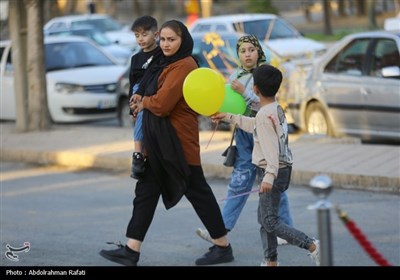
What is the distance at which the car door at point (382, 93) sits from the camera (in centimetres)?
1225

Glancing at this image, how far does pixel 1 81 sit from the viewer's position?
17453mm

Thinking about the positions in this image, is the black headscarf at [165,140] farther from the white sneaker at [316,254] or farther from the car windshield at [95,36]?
the car windshield at [95,36]

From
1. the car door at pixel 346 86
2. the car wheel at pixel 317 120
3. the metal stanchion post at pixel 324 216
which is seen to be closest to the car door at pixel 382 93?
the car door at pixel 346 86

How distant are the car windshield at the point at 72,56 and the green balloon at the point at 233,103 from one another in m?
10.6

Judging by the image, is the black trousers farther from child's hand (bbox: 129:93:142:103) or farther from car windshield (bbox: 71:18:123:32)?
car windshield (bbox: 71:18:123:32)

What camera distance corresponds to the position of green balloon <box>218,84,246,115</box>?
7.07m

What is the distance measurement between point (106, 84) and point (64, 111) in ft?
2.96

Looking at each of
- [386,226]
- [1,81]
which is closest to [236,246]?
[386,226]

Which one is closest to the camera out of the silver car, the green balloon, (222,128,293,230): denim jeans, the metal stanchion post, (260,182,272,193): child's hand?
the metal stanchion post

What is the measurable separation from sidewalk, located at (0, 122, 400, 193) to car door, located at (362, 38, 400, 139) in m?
0.36

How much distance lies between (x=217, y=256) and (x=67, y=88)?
32.0 ft

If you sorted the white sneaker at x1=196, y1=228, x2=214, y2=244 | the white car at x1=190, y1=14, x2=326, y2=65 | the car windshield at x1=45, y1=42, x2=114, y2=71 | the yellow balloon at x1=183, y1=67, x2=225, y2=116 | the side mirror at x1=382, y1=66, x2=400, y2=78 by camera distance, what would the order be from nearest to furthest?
the yellow balloon at x1=183, y1=67, x2=225, y2=116, the white sneaker at x1=196, y1=228, x2=214, y2=244, the side mirror at x1=382, y1=66, x2=400, y2=78, the car windshield at x1=45, y1=42, x2=114, y2=71, the white car at x1=190, y1=14, x2=326, y2=65

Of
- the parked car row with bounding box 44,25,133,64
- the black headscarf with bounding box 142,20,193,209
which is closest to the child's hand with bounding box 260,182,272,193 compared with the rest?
the black headscarf with bounding box 142,20,193,209

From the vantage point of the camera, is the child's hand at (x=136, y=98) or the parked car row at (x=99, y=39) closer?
the child's hand at (x=136, y=98)
